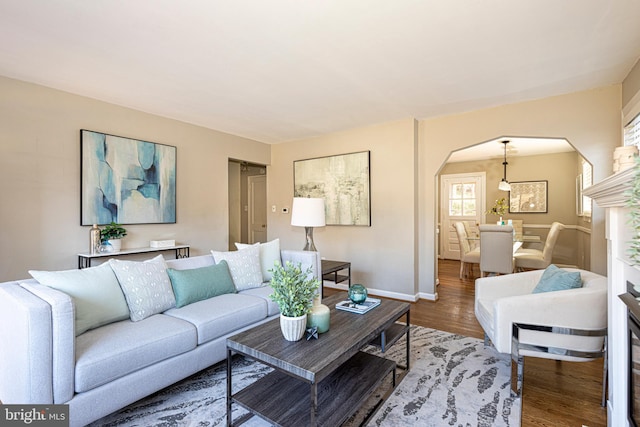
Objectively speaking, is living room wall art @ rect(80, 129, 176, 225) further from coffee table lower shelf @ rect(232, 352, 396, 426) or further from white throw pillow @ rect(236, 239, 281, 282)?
coffee table lower shelf @ rect(232, 352, 396, 426)

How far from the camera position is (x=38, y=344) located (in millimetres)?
1433

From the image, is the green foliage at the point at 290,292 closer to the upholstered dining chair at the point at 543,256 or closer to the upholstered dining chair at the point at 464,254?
the upholstered dining chair at the point at 464,254

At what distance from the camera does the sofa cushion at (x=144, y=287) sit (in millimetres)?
2082

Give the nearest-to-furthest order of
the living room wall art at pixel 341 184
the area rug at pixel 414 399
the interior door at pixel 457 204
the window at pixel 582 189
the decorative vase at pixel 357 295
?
the area rug at pixel 414 399 → the decorative vase at pixel 357 295 → the living room wall art at pixel 341 184 → the window at pixel 582 189 → the interior door at pixel 457 204

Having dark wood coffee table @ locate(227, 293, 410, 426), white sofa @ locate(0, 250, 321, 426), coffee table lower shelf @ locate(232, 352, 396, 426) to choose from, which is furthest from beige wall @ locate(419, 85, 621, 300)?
white sofa @ locate(0, 250, 321, 426)

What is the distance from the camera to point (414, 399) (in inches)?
76.7

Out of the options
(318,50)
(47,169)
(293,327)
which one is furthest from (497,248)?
(47,169)

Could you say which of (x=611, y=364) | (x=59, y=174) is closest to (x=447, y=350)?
(x=611, y=364)

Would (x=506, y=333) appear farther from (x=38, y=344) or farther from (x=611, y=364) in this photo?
(x=38, y=344)

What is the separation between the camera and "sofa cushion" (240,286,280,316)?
8.57 feet

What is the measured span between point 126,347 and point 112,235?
213cm

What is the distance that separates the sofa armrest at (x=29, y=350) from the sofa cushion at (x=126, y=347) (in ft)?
0.43

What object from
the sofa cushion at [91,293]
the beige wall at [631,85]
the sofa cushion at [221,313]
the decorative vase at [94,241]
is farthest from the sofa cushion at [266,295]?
the beige wall at [631,85]

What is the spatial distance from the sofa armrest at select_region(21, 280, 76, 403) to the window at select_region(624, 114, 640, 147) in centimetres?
425
